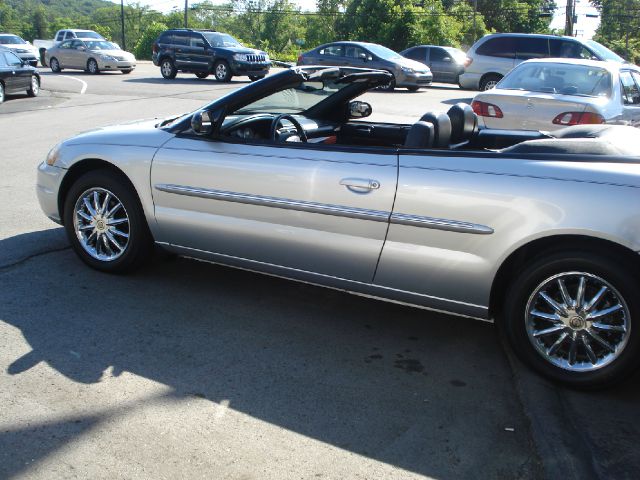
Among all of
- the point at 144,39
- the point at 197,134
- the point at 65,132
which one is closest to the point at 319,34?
the point at 144,39

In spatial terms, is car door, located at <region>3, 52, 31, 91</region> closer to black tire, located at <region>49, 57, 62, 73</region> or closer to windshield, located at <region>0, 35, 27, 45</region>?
black tire, located at <region>49, 57, 62, 73</region>

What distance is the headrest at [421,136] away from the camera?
4062 mm

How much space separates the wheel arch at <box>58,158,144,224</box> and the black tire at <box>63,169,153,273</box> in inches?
0.8

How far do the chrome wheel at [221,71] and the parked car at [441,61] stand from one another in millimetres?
6841

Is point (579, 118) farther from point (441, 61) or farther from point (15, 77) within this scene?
point (441, 61)

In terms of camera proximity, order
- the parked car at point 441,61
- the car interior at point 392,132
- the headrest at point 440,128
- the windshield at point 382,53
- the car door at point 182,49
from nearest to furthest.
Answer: the car interior at point 392,132
the headrest at point 440,128
the windshield at point 382,53
the parked car at point 441,61
the car door at point 182,49

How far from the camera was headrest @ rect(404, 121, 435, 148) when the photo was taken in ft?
13.3

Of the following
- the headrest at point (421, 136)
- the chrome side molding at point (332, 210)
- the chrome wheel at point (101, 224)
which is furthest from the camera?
the chrome wheel at point (101, 224)

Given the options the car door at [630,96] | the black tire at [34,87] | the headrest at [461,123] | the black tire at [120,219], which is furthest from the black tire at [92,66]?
the headrest at [461,123]

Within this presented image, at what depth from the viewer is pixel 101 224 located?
16.1ft

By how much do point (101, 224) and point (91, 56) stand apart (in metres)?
25.9

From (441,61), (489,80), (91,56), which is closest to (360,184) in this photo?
(489,80)

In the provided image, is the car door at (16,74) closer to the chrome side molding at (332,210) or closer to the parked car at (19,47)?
the parked car at (19,47)

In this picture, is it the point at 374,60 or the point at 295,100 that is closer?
the point at 295,100
